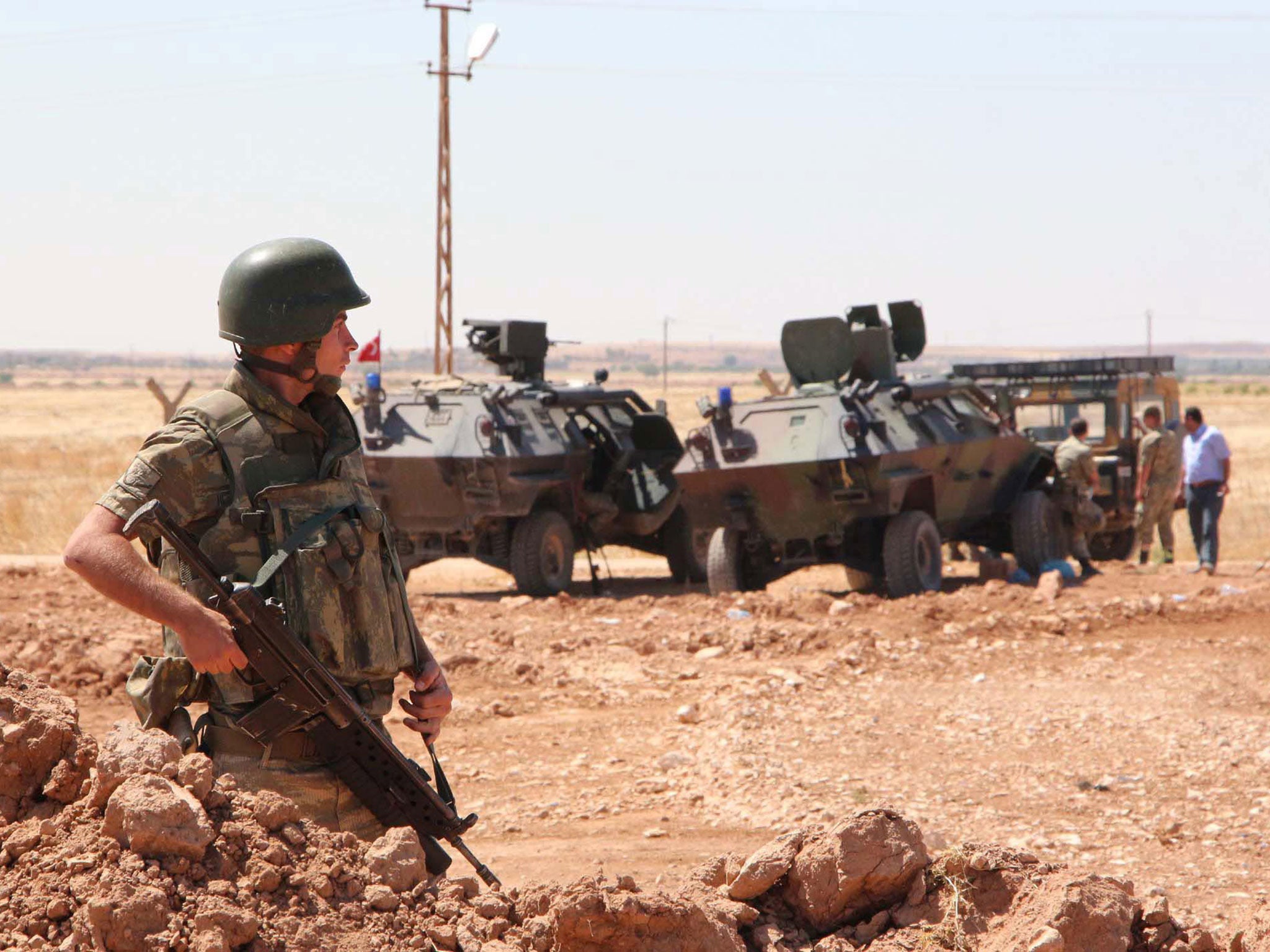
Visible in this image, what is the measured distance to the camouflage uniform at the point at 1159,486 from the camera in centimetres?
1491

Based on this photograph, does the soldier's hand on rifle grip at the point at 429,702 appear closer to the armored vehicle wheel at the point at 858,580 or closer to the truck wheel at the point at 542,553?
the truck wheel at the point at 542,553

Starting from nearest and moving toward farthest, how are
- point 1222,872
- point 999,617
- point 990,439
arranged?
point 1222,872 → point 999,617 → point 990,439

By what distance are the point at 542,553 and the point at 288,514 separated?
31.7ft

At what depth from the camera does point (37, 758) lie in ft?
10.3

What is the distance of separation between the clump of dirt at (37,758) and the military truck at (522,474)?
31.0 feet

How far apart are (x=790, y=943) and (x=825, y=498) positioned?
866cm

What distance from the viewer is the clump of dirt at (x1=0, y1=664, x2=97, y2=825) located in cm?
310

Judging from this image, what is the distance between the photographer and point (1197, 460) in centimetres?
1363

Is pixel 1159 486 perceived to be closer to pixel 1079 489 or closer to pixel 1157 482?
pixel 1157 482

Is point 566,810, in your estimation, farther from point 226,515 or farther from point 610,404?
point 610,404

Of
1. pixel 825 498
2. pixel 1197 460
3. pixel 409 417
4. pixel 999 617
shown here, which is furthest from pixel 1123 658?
pixel 409 417

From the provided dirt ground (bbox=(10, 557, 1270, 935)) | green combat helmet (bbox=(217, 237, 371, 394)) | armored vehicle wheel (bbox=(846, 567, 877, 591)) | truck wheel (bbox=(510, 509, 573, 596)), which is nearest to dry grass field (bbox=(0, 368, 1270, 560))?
truck wheel (bbox=(510, 509, 573, 596))

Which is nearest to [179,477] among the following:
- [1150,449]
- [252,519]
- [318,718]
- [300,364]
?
[252,519]

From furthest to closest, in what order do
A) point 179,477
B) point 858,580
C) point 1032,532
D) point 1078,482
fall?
point 858,580, point 1078,482, point 1032,532, point 179,477
